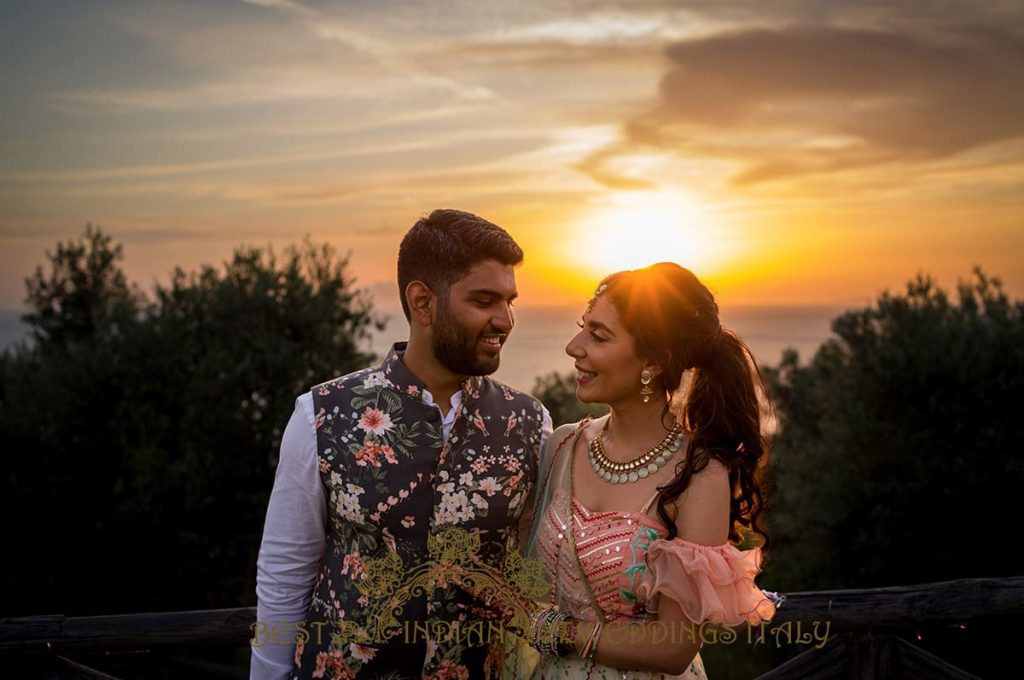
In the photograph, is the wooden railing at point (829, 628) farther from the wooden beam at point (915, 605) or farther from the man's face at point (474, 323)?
the man's face at point (474, 323)

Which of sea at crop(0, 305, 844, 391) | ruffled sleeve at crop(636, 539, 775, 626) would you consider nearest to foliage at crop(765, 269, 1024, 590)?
sea at crop(0, 305, 844, 391)

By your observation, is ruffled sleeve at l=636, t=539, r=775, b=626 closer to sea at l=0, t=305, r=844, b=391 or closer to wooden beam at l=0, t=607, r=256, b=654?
wooden beam at l=0, t=607, r=256, b=654

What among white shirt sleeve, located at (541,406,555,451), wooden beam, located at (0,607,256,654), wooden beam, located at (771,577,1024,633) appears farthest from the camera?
wooden beam, located at (0,607,256,654)

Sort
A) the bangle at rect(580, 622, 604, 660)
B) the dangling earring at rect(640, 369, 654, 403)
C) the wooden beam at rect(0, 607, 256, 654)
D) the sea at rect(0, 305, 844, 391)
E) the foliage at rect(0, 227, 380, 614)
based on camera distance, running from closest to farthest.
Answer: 1. the bangle at rect(580, 622, 604, 660)
2. the dangling earring at rect(640, 369, 654, 403)
3. the wooden beam at rect(0, 607, 256, 654)
4. the foliage at rect(0, 227, 380, 614)
5. the sea at rect(0, 305, 844, 391)

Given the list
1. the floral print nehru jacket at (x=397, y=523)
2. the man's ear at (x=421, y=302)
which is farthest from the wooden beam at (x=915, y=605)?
the man's ear at (x=421, y=302)

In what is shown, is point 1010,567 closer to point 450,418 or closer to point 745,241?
point 745,241

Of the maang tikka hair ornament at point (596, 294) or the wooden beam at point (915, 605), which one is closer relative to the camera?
the maang tikka hair ornament at point (596, 294)

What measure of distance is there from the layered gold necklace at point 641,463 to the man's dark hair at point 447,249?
0.80 metres

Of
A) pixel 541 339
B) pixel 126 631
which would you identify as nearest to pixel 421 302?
pixel 126 631

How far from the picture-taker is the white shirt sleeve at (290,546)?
10.2 feet

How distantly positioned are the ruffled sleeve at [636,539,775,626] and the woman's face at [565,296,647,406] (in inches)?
21.8

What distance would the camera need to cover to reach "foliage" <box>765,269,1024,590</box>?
12109mm

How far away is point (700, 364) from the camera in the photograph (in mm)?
3285

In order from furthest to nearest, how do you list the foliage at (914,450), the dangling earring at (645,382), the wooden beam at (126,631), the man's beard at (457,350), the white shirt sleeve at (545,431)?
1. the foliage at (914,450)
2. the wooden beam at (126,631)
3. the white shirt sleeve at (545,431)
4. the dangling earring at (645,382)
5. the man's beard at (457,350)
